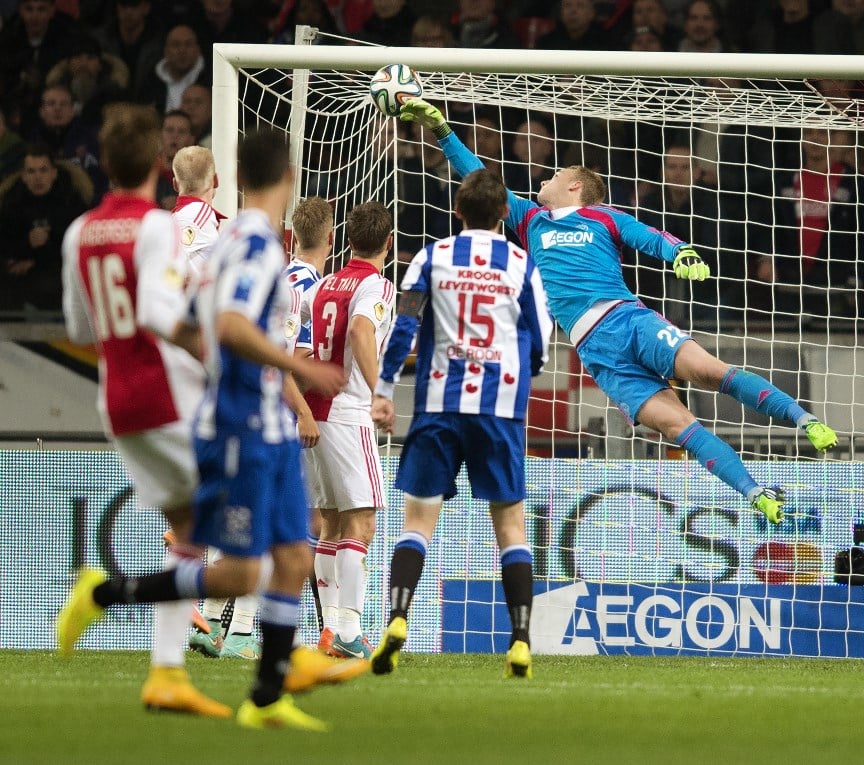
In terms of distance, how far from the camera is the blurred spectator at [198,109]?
42.0 ft

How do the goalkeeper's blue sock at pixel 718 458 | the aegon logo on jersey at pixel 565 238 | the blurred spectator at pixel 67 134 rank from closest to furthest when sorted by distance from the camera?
the goalkeeper's blue sock at pixel 718 458, the aegon logo on jersey at pixel 565 238, the blurred spectator at pixel 67 134

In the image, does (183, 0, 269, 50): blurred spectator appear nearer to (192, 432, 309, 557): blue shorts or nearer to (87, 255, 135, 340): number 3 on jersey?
(87, 255, 135, 340): number 3 on jersey

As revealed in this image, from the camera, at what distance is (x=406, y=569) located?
5504 millimetres

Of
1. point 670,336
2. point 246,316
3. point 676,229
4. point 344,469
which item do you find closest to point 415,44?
point 676,229

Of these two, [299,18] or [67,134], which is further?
[299,18]

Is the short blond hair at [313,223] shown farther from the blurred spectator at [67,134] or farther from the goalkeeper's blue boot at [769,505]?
the blurred spectator at [67,134]

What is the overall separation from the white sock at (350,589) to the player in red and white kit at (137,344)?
2.34 m

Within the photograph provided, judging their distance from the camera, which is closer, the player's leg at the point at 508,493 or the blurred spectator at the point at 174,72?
the player's leg at the point at 508,493

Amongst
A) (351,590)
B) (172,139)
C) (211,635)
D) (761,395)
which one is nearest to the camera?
(351,590)

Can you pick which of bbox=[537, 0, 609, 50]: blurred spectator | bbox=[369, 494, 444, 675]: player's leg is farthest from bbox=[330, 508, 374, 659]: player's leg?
bbox=[537, 0, 609, 50]: blurred spectator

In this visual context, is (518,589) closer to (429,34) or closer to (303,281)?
(303,281)

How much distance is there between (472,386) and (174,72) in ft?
28.1

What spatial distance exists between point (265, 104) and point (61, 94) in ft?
15.6

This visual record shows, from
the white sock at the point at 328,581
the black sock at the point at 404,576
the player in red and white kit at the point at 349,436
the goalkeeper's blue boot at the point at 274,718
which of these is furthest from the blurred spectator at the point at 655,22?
the goalkeeper's blue boot at the point at 274,718
